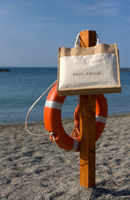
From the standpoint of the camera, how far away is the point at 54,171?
2.63 m

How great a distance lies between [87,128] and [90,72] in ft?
1.76

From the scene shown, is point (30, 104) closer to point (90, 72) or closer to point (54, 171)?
point (54, 171)

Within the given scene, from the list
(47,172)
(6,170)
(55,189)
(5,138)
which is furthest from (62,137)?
(5,138)

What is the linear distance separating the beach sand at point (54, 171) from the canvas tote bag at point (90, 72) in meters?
0.95

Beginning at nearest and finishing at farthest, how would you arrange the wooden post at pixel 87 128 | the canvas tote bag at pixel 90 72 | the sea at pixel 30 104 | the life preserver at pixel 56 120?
the canvas tote bag at pixel 90 72 → the wooden post at pixel 87 128 → the life preserver at pixel 56 120 → the sea at pixel 30 104

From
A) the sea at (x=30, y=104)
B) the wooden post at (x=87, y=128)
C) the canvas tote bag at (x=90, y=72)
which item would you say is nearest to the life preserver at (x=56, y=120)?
the wooden post at (x=87, y=128)

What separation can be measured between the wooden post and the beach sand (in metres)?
0.17

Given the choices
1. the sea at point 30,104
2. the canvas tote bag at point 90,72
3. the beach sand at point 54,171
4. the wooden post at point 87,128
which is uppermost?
the canvas tote bag at point 90,72

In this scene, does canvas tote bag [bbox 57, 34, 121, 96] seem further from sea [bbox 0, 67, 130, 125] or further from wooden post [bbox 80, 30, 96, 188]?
sea [bbox 0, 67, 130, 125]

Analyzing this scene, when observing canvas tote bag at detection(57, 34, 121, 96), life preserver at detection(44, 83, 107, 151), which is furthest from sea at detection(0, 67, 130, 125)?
canvas tote bag at detection(57, 34, 121, 96)

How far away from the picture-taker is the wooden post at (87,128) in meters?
1.97

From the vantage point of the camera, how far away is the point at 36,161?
2.95m

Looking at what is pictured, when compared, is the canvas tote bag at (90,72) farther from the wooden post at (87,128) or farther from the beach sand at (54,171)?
the beach sand at (54,171)

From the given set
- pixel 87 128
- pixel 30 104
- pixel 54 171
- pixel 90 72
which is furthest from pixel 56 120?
pixel 30 104
